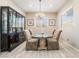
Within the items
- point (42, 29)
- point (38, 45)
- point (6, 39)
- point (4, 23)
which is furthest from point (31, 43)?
point (42, 29)

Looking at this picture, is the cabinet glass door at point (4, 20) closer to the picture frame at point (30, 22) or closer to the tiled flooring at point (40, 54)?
the tiled flooring at point (40, 54)

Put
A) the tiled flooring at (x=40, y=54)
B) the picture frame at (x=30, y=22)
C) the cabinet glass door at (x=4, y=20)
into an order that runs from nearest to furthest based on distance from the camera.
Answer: the tiled flooring at (x=40, y=54), the cabinet glass door at (x=4, y=20), the picture frame at (x=30, y=22)

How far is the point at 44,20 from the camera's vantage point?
1246 cm

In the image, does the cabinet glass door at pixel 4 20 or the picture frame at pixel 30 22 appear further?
the picture frame at pixel 30 22

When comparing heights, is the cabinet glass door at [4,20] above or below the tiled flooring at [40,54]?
above

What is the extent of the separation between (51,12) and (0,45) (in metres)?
8.24

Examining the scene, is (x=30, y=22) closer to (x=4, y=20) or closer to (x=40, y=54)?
(x=4, y=20)

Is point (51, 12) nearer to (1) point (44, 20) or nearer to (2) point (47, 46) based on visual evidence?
(1) point (44, 20)

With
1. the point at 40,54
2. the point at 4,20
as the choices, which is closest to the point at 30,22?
the point at 4,20

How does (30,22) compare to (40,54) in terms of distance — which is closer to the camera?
(40,54)

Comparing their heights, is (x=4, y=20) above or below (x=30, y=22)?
below

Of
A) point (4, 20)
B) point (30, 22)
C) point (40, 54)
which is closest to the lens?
point (40, 54)

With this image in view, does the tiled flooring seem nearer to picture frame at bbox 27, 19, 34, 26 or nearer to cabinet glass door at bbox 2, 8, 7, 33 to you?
cabinet glass door at bbox 2, 8, 7, 33

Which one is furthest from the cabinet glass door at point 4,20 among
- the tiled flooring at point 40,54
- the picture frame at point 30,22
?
the picture frame at point 30,22
